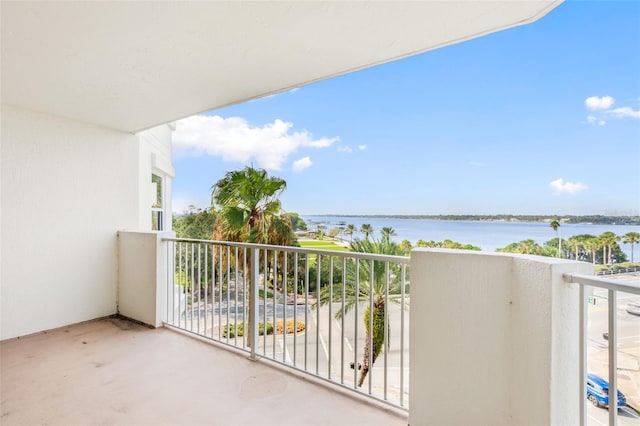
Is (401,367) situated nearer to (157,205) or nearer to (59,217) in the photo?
(59,217)

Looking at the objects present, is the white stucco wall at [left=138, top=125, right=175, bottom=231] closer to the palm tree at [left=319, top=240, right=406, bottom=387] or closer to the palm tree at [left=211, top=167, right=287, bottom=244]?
the palm tree at [left=211, top=167, right=287, bottom=244]

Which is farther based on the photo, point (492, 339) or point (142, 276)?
point (142, 276)

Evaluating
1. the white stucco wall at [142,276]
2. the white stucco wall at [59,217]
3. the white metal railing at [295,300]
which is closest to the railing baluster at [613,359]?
the white metal railing at [295,300]

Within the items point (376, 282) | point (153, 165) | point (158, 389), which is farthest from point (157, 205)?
point (376, 282)

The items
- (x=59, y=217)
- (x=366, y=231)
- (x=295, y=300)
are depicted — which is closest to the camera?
(x=295, y=300)

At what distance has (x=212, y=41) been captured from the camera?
2.02 meters

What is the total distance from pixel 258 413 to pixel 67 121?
12.6 feet

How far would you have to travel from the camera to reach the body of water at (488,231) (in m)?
4.13

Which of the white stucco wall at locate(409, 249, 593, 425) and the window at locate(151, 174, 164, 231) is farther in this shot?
the window at locate(151, 174, 164, 231)

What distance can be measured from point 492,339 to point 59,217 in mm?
4394

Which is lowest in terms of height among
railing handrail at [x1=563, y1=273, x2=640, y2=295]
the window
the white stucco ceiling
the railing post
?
the railing post

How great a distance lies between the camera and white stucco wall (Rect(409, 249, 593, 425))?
1327mm

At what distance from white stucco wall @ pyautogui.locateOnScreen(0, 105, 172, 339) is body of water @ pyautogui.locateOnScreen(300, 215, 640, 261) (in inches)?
170

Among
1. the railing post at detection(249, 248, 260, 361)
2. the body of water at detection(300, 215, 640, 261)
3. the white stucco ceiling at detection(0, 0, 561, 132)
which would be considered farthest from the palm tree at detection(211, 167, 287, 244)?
the railing post at detection(249, 248, 260, 361)
